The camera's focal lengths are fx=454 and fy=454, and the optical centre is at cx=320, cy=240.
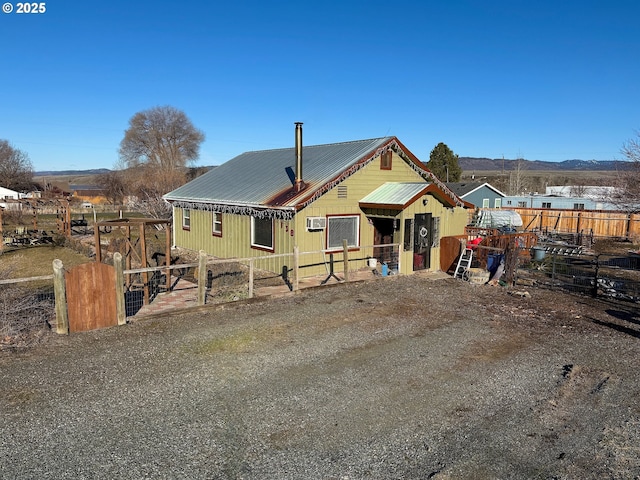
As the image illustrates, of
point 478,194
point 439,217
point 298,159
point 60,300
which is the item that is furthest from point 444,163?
point 60,300

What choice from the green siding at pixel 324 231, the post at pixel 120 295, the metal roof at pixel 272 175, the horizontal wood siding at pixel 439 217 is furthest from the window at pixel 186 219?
the post at pixel 120 295

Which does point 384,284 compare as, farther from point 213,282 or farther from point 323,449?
point 323,449

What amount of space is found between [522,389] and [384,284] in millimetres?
7668

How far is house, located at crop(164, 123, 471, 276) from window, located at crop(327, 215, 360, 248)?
0.12 ft

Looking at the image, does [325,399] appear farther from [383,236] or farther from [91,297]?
[383,236]

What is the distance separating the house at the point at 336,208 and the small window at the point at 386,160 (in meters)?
0.04

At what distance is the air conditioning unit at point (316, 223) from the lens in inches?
599

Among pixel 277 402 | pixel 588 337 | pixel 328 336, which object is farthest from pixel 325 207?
pixel 277 402

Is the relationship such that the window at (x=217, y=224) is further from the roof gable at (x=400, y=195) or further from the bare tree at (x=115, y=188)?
the bare tree at (x=115, y=188)

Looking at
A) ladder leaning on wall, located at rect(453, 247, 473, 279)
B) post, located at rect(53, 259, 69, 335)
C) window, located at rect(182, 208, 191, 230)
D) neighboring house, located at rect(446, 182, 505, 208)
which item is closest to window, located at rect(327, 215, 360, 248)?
ladder leaning on wall, located at rect(453, 247, 473, 279)

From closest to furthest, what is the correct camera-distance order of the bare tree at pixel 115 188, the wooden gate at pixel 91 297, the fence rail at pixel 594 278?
the wooden gate at pixel 91 297 < the fence rail at pixel 594 278 < the bare tree at pixel 115 188

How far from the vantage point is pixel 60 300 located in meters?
8.78

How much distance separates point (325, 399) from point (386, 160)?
484 inches

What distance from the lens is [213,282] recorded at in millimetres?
14641
